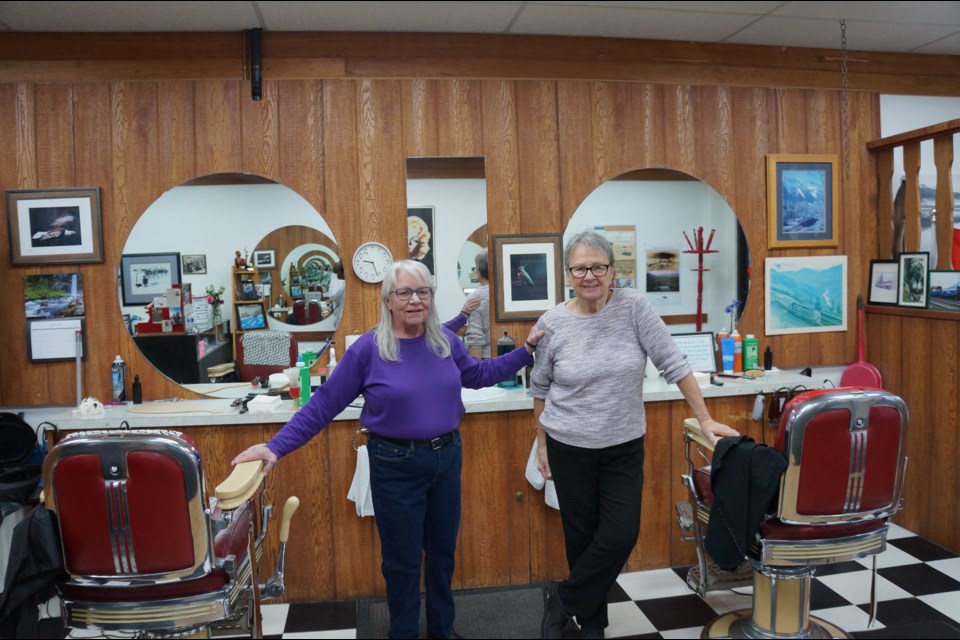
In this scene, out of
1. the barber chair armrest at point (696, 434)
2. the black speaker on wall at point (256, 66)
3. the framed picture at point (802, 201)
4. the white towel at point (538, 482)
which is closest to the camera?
the barber chair armrest at point (696, 434)

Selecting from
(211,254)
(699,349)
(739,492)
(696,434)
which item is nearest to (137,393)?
(211,254)

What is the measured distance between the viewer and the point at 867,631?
2656 millimetres

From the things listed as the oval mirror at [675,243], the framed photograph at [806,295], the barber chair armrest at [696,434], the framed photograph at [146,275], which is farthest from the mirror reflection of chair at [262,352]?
the framed photograph at [806,295]

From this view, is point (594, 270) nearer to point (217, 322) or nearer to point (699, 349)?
point (699, 349)

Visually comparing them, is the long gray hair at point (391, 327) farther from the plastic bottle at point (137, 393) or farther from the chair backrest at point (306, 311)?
the plastic bottle at point (137, 393)

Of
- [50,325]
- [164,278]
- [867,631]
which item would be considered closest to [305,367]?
[164,278]

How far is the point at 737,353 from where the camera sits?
3684 millimetres

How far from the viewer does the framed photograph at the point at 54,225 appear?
3254 millimetres

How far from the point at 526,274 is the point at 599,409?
1275 mm

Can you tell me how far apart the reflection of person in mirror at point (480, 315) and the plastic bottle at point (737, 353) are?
54.4 inches

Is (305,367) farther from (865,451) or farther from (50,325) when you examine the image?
(865,451)

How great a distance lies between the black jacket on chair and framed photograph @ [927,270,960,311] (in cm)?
182

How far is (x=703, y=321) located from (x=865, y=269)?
3.40 feet

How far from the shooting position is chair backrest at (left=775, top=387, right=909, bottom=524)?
86.6 inches
